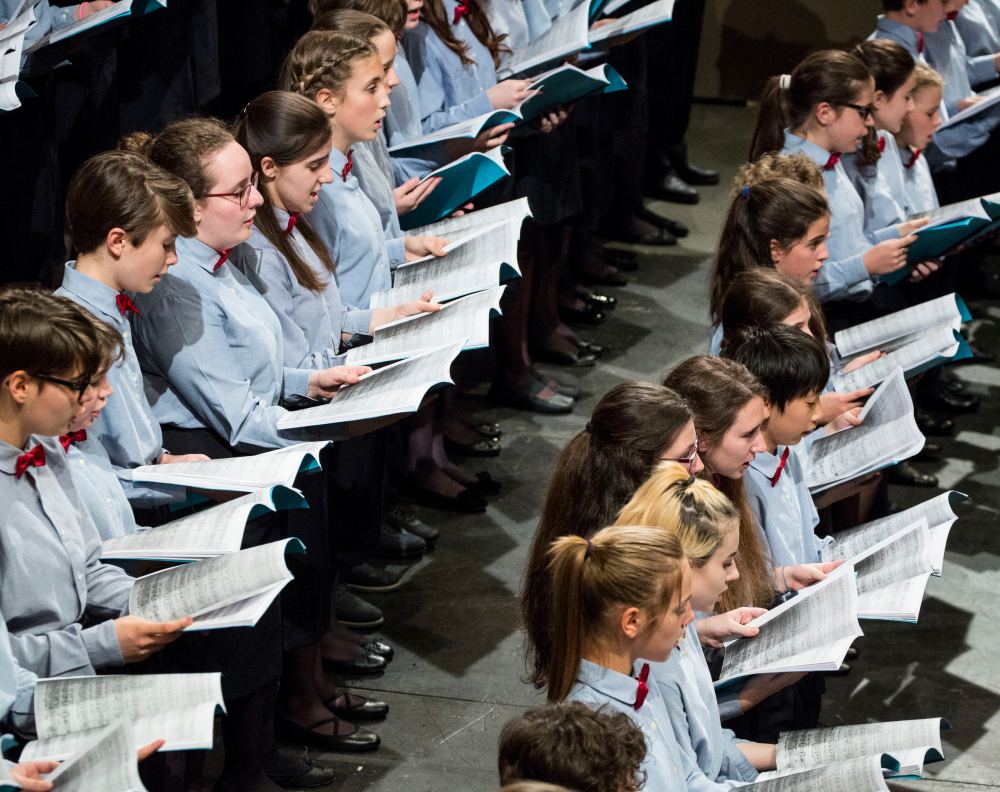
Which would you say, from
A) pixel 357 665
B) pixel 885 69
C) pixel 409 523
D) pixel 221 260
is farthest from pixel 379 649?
pixel 885 69

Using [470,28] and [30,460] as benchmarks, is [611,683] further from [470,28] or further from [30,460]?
[470,28]

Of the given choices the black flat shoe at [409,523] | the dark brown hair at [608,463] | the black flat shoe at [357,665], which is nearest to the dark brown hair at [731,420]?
the dark brown hair at [608,463]

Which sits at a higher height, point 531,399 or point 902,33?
point 902,33

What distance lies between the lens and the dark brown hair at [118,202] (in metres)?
2.30

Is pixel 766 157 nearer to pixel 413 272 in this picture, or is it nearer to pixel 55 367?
pixel 413 272

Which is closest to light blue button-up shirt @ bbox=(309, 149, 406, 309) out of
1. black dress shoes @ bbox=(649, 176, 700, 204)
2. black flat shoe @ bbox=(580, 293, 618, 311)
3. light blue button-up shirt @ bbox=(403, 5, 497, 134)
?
light blue button-up shirt @ bbox=(403, 5, 497, 134)

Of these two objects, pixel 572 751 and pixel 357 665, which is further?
pixel 357 665

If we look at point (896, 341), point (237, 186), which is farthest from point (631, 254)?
point (237, 186)

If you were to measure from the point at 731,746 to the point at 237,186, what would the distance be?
152 cm

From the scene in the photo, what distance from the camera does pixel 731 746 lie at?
2.26 m

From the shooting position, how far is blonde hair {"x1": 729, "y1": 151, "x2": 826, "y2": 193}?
3.47 meters

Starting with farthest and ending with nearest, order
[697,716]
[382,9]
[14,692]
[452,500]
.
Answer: [452,500], [382,9], [697,716], [14,692]

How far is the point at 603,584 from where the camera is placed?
194cm

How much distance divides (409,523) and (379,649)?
22.9 inches
